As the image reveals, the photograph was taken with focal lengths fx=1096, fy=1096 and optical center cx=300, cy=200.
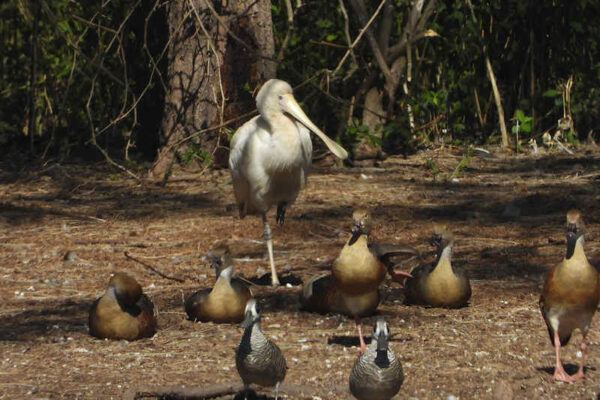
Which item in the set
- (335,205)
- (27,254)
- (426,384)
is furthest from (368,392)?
(335,205)

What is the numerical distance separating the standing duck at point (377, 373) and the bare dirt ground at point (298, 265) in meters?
0.38

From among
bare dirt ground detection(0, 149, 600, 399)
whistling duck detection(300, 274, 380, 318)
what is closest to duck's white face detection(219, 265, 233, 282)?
bare dirt ground detection(0, 149, 600, 399)

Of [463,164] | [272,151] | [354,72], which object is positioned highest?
[354,72]

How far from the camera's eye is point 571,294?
4758 mm

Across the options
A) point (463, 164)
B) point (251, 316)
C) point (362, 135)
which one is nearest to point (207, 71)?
point (362, 135)

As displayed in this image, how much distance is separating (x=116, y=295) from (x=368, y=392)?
5.83 ft

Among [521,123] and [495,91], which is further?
[521,123]

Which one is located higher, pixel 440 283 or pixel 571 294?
pixel 571 294

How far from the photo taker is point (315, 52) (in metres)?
12.2

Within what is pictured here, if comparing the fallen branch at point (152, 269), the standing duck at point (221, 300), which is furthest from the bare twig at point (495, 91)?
the standing duck at point (221, 300)

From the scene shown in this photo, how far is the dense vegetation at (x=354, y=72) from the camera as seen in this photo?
11.7m

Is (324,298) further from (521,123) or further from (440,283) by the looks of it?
(521,123)

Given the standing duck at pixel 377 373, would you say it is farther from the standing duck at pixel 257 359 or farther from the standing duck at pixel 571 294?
the standing duck at pixel 571 294

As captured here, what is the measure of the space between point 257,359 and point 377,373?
50 centimetres
